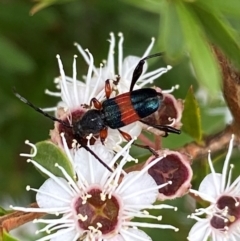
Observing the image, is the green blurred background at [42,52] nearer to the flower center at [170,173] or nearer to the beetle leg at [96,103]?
the beetle leg at [96,103]

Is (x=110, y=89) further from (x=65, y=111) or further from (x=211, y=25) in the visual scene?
(x=211, y=25)

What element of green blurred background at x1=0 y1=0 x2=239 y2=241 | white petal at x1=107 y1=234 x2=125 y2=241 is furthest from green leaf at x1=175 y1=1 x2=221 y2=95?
green blurred background at x1=0 y1=0 x2=239 y2=241

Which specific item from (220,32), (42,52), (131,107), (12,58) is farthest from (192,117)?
(42,52)

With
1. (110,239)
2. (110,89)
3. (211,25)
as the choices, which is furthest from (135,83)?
(110,239)

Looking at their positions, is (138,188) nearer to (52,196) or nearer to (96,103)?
(52,196)

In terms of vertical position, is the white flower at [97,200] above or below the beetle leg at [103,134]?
below

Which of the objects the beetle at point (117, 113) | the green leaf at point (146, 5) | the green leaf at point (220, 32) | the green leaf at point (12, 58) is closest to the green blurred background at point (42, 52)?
the green leaf at point (12, 58)
